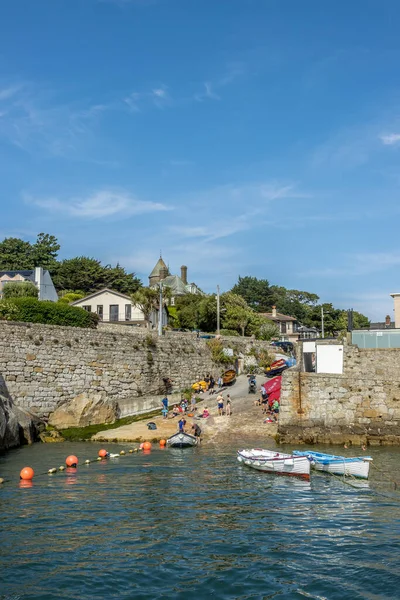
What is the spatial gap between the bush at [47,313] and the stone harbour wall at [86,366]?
5092mm

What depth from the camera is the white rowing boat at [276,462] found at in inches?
884

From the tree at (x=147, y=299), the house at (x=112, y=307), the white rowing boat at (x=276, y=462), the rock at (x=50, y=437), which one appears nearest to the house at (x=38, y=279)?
the house at (x=112, y=307)

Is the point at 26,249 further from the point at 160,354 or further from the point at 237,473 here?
the point at 237,473

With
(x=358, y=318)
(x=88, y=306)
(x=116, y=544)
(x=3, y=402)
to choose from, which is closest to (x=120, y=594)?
(x=116, y=544)

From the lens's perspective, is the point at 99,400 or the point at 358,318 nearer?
the point at 99,400

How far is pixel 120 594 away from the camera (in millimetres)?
11133

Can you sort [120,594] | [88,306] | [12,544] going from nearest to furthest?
[120,594]
[12,544]
[88,306]

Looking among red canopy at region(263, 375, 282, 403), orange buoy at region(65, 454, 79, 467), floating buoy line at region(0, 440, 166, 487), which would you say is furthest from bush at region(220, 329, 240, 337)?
orange buoy at region(65, 454, 79, 467)

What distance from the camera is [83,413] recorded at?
1369 inches

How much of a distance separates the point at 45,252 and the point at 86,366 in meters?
60.0

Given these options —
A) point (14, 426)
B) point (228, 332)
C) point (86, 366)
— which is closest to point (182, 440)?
point (14, 426)

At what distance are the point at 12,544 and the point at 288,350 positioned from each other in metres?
47.9

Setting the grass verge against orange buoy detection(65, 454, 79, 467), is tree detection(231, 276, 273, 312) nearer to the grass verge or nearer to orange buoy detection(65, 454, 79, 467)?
the grass verge

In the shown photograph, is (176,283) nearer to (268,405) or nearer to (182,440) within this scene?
(268,405)
